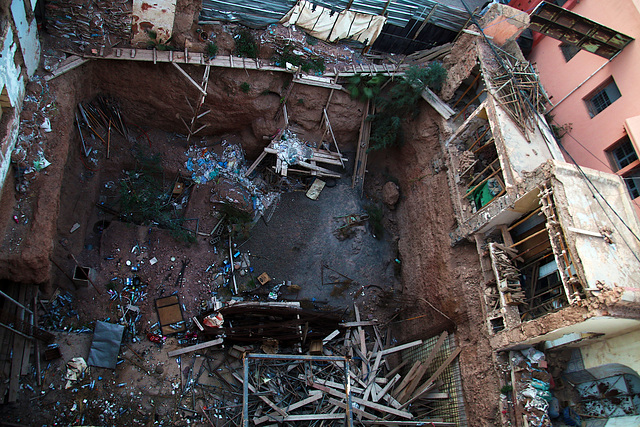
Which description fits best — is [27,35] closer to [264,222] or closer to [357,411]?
[264,222]

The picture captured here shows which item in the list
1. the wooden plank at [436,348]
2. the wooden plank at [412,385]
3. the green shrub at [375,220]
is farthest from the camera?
the green shrub at [375,220]

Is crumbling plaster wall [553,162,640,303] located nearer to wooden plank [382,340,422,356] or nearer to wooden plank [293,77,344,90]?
wooden plank [382,340,422,356]

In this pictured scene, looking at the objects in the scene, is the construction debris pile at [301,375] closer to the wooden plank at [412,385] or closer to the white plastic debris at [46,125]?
the wooden plank at [412,385]

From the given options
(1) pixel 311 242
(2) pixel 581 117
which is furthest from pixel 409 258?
(2) pixel 581 117

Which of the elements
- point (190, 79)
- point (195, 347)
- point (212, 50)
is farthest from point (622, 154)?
point (195, 347)

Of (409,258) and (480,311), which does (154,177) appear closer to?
(409,258)

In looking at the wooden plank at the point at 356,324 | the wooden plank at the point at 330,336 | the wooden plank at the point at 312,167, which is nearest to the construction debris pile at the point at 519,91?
the wooden plank at the point at 312,167
